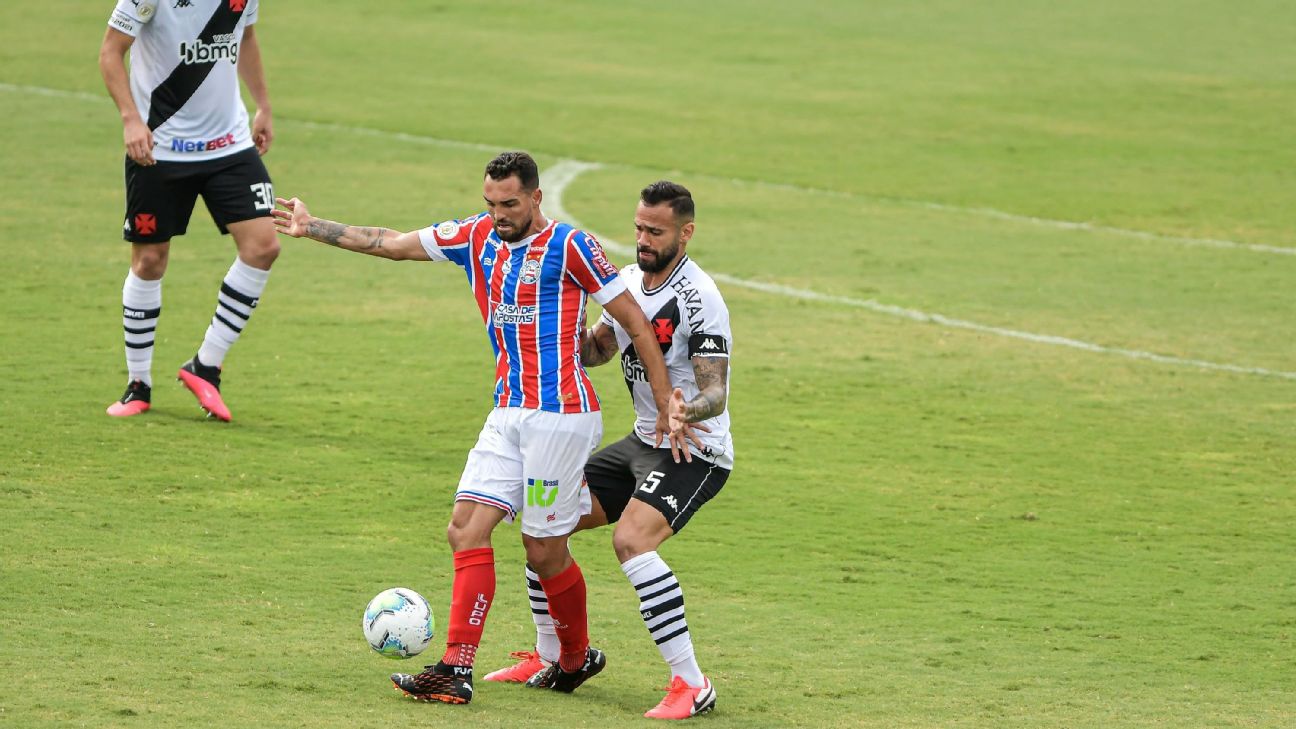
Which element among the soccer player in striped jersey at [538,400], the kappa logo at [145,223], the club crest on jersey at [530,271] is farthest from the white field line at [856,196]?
the club crest on jersey at [530,271]

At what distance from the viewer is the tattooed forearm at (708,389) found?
6.63m

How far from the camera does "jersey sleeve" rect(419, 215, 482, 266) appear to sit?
22.6 ft

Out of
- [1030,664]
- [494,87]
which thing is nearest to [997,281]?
[1030,664]

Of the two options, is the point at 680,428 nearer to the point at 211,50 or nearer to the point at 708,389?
the point at 708,389

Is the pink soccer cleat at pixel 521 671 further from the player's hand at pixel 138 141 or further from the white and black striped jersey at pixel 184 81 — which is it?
the white and black striped jersey at pixel 184 81

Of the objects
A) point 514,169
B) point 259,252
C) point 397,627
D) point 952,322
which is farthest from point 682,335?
point 952,322

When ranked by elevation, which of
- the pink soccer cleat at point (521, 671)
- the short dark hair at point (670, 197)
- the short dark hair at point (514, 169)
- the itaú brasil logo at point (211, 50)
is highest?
the short dark hair at point (514, 169)

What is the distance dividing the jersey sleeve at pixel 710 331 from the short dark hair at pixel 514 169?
83 centimetres

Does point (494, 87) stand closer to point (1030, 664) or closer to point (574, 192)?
point (574, 192)

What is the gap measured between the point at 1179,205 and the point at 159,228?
43.9ft

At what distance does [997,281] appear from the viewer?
52.5ft

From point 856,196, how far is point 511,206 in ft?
45.1

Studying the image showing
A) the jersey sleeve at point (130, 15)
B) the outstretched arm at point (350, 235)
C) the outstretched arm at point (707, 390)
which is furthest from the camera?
the jersey sleeve at point (130, 15)

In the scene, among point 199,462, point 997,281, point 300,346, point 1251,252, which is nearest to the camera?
point 199,462
